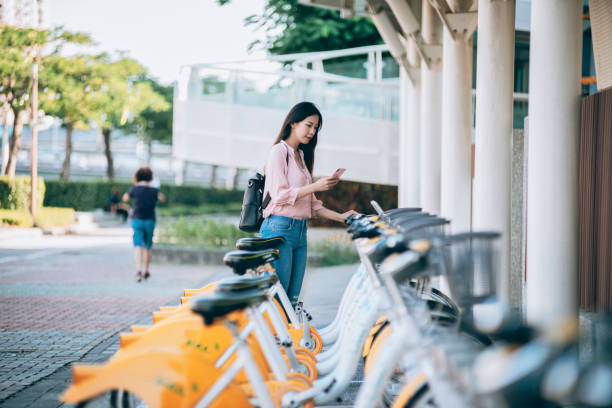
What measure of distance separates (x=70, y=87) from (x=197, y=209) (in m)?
12.3

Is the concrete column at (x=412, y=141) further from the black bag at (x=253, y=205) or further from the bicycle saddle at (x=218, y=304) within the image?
the bicycle saddle at (x=218, y=304)

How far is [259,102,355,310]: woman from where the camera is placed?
14.2ft

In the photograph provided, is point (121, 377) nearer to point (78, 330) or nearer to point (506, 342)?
point (506, 342)

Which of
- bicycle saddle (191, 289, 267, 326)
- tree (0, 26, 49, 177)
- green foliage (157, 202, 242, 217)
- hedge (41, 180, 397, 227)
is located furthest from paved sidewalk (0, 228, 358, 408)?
green foliage (157, 202, 242, 217)

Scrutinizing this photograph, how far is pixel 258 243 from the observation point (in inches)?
156

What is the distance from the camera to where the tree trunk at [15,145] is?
2622cm

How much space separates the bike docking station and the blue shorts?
735 cm

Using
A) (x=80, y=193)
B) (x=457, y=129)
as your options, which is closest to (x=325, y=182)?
(x=457, y=129)

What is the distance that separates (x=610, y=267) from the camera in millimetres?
4863

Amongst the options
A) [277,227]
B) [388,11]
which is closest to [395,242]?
[277,227]

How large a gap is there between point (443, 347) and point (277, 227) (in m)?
2.27

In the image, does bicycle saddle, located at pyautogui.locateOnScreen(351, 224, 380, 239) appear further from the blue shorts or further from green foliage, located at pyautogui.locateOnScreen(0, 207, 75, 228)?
green foliage, located at pyautogui.locateOnScreen(0, 207, 75, 228)

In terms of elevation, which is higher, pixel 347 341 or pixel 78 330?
pixel 347 341

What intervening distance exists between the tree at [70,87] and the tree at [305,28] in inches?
433
